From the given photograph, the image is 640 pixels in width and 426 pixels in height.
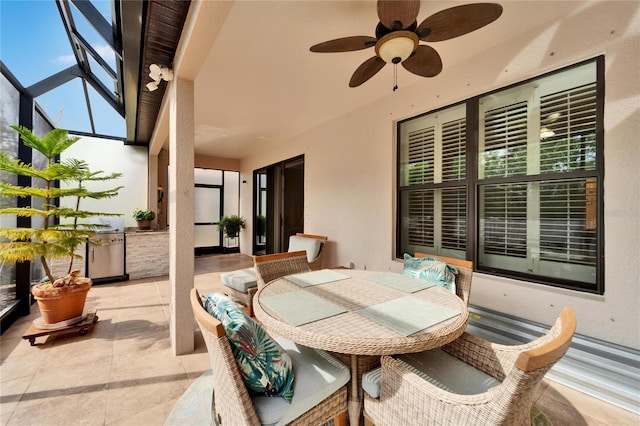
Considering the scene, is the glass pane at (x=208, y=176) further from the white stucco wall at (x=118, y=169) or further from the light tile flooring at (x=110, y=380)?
the light tile flooring at (x=110, y=380)

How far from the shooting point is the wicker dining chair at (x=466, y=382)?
828 mm

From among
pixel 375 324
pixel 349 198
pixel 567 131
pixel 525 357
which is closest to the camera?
pixel 525 357

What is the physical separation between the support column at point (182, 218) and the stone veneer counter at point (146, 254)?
3124 millimetres

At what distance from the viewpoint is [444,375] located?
1278mm

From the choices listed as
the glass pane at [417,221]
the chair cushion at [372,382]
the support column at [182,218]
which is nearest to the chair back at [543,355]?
the chair cushion at [372,382]

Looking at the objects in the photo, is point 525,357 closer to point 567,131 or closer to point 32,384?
point 567,131

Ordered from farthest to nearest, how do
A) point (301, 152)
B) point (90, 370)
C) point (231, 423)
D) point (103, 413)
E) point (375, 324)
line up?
point (301, 152) < point (90, 370) < point (103, 413) < point (375, 324) < point (231, 423)

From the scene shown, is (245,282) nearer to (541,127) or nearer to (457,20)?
(457,20)

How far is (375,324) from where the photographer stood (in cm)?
127

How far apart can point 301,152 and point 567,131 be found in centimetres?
403

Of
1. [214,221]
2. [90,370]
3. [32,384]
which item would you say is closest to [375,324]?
[90,370]

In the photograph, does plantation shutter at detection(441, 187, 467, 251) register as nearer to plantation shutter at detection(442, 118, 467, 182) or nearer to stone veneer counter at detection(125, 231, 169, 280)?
plantation shutter at detection(442, 118, 467, 182)

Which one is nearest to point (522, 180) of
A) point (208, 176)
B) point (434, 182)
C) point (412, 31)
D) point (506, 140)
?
point (506, 140)

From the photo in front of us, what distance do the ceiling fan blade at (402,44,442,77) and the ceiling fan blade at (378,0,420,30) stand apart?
0.31 m
